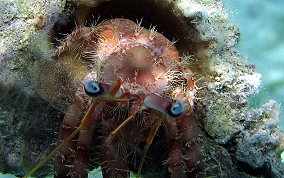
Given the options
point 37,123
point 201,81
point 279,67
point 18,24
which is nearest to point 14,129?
point 37,123

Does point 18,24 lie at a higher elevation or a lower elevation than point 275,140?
higher

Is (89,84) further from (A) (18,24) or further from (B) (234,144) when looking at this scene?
(B) (234,144)

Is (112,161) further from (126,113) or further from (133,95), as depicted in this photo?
(133,95)

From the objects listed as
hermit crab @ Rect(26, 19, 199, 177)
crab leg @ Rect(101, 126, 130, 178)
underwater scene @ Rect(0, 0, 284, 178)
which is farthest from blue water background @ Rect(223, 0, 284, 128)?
crab leg @ Rect(101, 126, 130, 178)

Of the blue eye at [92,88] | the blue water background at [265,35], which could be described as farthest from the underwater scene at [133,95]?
the blue water background at [265,35]

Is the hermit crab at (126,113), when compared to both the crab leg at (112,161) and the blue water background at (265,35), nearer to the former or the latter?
the crab leg at (112,161)

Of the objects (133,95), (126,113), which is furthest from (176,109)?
(126,113)

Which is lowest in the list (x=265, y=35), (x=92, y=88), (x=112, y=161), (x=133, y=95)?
(x=112, y=161)
